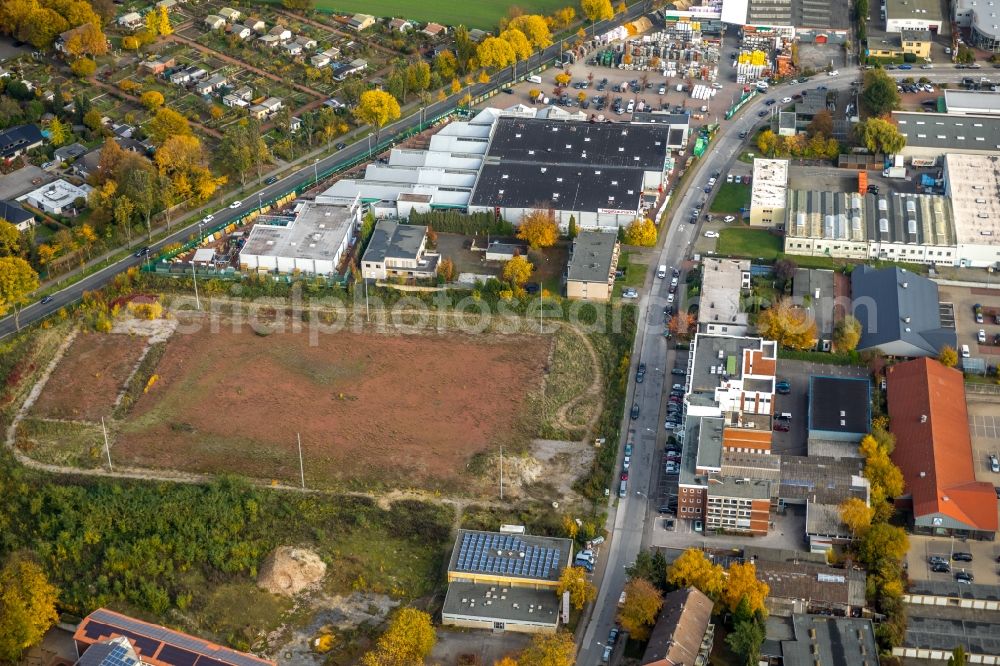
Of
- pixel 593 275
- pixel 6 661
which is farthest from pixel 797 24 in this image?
pixel 6 661

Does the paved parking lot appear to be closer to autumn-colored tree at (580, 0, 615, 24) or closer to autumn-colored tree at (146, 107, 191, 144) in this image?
autumn-colored tree at (146, 107, 191, 144)

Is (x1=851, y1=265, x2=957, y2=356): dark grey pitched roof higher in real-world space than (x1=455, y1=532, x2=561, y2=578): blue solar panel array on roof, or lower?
higher

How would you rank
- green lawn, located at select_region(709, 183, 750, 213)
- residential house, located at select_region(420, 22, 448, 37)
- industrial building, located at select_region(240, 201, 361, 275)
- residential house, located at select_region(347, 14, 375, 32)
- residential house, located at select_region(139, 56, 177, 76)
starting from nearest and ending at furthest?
industrial building, located at select_region(240, 201, 361, 275), green lawn, located at select_region(709, 183, 750, 213), residential house, located at select_region(139, 56, 177, 76), residential house, located at select_region(420, 22, 448, 37), residential house, located at select_region(347, 14, 375, 32)

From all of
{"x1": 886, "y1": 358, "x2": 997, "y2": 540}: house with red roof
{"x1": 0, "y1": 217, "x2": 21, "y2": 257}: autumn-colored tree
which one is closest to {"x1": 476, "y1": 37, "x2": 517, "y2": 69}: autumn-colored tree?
{"x1": 0, "y1": 217, "x2": 21, "y2": 257}: autumn-colored tree

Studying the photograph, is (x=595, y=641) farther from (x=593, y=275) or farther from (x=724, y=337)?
(x=593, y=275)

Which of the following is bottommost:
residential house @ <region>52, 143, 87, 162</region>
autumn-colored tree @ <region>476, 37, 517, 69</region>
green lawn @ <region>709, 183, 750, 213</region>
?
residential house @ <region>52, 143, 87, 162</region>
